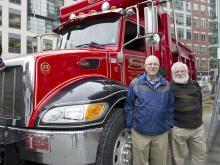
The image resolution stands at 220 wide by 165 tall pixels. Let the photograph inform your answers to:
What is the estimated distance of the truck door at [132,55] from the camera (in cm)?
535

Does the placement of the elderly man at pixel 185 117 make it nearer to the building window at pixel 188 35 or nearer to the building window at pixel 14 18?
the building window at pixel 14 18

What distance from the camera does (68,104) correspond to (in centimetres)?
393

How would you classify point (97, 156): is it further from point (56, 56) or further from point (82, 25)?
point (82, 25)

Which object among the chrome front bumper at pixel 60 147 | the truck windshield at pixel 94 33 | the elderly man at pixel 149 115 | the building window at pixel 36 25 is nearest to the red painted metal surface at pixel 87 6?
the truck windshield at pixel 94 33

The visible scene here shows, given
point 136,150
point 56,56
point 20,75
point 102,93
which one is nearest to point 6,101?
point 20,75

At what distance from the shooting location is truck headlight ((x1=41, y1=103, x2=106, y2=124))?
152 inches

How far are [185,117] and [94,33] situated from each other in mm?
2078

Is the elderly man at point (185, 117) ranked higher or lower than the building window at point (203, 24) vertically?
lower

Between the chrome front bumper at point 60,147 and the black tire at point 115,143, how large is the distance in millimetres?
122

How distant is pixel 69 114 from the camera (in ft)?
12.7

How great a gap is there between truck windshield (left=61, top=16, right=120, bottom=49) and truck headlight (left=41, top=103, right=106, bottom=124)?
171 cm

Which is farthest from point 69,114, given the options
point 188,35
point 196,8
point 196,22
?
point 196,22

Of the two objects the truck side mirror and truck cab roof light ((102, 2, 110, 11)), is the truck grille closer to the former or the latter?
the truck side mirror

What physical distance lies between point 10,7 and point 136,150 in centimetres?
4076
